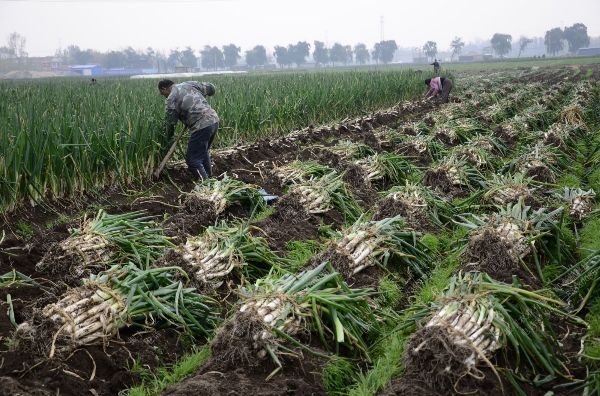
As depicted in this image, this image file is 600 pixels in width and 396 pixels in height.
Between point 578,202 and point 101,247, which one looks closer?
point 101,247

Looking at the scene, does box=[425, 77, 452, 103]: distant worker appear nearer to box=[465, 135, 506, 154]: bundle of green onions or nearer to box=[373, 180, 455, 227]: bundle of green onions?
box=[465, 135, 506, 154]: bundle of green onions

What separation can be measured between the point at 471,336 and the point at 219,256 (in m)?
2.14

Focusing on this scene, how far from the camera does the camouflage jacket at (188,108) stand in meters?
7.59

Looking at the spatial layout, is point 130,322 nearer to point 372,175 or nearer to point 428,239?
point 428,239

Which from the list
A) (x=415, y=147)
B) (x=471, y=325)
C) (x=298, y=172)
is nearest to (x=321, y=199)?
(x=298, y=172)

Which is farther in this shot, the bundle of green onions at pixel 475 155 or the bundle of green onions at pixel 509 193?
the bundle of green onions at pixel 475 155

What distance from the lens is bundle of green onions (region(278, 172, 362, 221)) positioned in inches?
243

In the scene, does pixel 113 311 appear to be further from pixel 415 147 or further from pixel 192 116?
pixel 415 147

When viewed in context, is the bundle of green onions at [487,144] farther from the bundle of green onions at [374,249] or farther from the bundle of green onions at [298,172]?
the bundle of green onions at [374,249]

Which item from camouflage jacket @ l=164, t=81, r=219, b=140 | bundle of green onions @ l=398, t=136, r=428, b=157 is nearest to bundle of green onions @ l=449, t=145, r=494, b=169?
bundle of green onions @ l=398, t=136, r=428, b=157

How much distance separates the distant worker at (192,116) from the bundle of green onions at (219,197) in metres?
1.15

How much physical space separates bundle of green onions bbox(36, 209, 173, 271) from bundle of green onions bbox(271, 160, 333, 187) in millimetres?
2839

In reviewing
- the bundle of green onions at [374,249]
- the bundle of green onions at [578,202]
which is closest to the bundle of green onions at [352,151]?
the bundle of green onions at [578,202]

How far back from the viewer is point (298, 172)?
7469mm
